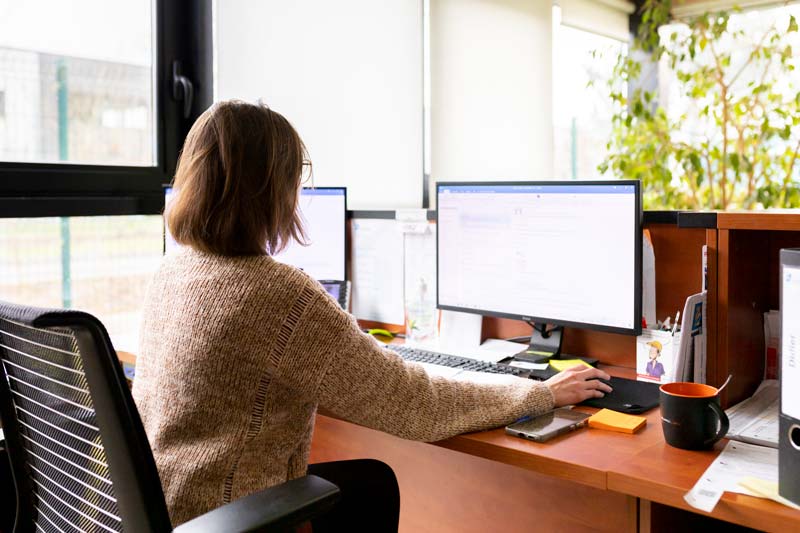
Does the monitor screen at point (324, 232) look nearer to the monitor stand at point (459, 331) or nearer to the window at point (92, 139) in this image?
the monitor stand at point (459, 331)

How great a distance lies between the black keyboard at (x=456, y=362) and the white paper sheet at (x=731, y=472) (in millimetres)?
516

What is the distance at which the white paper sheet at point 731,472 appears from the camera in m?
1.02

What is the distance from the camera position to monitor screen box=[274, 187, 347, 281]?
2.21 m

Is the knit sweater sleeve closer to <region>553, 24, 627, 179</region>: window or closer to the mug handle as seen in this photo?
the mug handle

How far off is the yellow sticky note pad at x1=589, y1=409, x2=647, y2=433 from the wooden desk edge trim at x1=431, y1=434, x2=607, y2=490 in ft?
0.47

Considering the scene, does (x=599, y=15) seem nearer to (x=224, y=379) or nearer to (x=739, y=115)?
(x=739, y=115)

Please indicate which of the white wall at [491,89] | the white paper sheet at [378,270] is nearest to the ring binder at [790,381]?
the white paper sheet at [378,270]

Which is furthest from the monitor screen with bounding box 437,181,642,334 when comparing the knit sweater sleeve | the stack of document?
the knit sweater sleeve

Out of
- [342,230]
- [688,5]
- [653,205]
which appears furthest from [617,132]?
[342,230]

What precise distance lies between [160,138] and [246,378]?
1478 millimetres

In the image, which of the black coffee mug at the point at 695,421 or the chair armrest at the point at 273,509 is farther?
the black coffee mug at the point at 695,421

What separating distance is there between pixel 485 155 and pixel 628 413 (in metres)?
2.18

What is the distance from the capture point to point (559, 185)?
1.67 meters

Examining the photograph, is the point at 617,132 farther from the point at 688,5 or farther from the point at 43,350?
the point at 43,350
